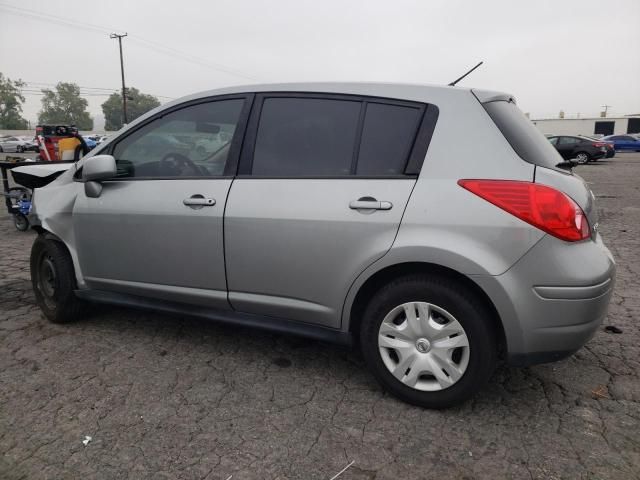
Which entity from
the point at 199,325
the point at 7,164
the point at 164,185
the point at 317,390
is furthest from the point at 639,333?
the point at 7,164

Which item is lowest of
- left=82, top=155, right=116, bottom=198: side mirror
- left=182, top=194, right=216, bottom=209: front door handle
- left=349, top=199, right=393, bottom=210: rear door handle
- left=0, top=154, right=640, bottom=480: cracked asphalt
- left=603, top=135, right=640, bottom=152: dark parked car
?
left=0, top=154, right=640, bottom=480: cracked asphalt

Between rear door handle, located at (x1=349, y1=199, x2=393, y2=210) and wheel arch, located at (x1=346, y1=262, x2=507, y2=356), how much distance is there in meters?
0.30

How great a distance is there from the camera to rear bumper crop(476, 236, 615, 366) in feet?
7.38

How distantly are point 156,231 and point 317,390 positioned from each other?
1397 mm

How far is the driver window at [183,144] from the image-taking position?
10.2ft

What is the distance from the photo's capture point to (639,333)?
11.7 ft

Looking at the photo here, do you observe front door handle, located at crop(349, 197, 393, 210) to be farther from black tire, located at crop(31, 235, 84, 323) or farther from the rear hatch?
black tire, located at crop(31, 235, 84, 323)

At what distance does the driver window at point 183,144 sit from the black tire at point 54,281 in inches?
33.1

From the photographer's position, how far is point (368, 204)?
2518mm

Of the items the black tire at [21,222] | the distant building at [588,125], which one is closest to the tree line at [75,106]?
the distant building at [588,125]

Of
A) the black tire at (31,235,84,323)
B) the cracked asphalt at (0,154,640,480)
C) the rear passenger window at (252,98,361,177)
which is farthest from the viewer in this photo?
the black tire at (31,235,84,323)

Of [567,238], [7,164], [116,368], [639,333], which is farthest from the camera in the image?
[7,164]

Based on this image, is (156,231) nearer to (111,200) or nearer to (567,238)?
(111,200)

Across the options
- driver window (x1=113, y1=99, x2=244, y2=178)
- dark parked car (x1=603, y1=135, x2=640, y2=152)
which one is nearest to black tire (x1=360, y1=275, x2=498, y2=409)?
driver window (x1=113, y1=99, x2=244, y2=178)
